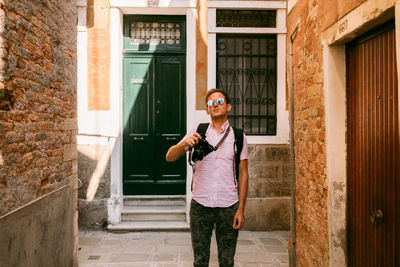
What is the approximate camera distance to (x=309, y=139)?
3.85m

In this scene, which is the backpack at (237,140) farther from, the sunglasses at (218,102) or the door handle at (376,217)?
the door handle at (376,217)

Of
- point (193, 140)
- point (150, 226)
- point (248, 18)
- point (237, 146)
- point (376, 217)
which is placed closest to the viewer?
point (376, 217)

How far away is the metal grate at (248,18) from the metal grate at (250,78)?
8.5 inches

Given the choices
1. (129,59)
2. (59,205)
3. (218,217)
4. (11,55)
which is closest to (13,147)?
(11,55)

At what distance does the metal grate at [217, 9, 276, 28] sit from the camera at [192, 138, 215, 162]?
13.3 feet

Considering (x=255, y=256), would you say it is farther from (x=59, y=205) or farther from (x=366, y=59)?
(x=366, y=59)

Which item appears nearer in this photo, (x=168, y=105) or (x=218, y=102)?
(x=218, y=102)

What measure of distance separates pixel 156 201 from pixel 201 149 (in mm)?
3982

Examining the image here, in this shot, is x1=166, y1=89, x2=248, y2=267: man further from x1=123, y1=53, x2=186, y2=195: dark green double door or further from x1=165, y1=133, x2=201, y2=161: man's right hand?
x1=123, y1=53, x2=186, y2=195: dark green double door

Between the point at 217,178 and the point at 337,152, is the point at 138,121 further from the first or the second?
the point at 337,152

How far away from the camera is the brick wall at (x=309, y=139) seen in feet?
11.5

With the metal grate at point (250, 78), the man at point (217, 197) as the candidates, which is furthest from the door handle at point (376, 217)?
the metal grate at point (250, 78)

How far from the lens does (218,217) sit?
120 inches

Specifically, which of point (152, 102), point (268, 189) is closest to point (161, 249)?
point (268, 189)
